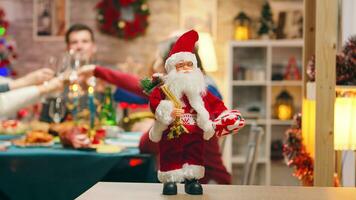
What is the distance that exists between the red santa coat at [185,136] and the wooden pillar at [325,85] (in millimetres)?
534

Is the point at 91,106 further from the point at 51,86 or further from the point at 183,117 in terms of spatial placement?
the point at 183,117

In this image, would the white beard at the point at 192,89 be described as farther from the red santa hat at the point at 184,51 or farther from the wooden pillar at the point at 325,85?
the wooden pillar at the point at 325,85

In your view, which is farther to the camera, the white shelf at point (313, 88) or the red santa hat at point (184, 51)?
the white shelf at point (313, 88)

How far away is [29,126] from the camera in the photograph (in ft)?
10.5

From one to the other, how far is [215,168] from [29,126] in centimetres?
122

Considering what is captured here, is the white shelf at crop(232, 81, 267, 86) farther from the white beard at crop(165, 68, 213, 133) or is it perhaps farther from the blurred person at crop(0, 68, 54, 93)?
the white beard at crop(165, 68, 213, 133)

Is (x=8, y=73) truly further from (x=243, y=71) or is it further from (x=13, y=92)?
(x=13, y=92)

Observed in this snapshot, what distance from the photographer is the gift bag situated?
1303 millimetres

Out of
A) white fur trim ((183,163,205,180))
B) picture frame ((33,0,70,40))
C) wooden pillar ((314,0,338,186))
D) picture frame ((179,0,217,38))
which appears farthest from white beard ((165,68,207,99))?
picture frame ((33,0,70,40))

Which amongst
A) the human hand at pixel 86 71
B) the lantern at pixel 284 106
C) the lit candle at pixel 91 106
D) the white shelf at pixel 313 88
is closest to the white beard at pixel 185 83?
the white shelf at pixel 313 88

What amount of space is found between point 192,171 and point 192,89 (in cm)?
19

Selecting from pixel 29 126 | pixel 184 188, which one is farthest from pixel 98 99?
pixel 184 188

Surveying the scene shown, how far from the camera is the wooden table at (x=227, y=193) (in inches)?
49.4

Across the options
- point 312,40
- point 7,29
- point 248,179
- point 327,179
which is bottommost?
point 248,179
